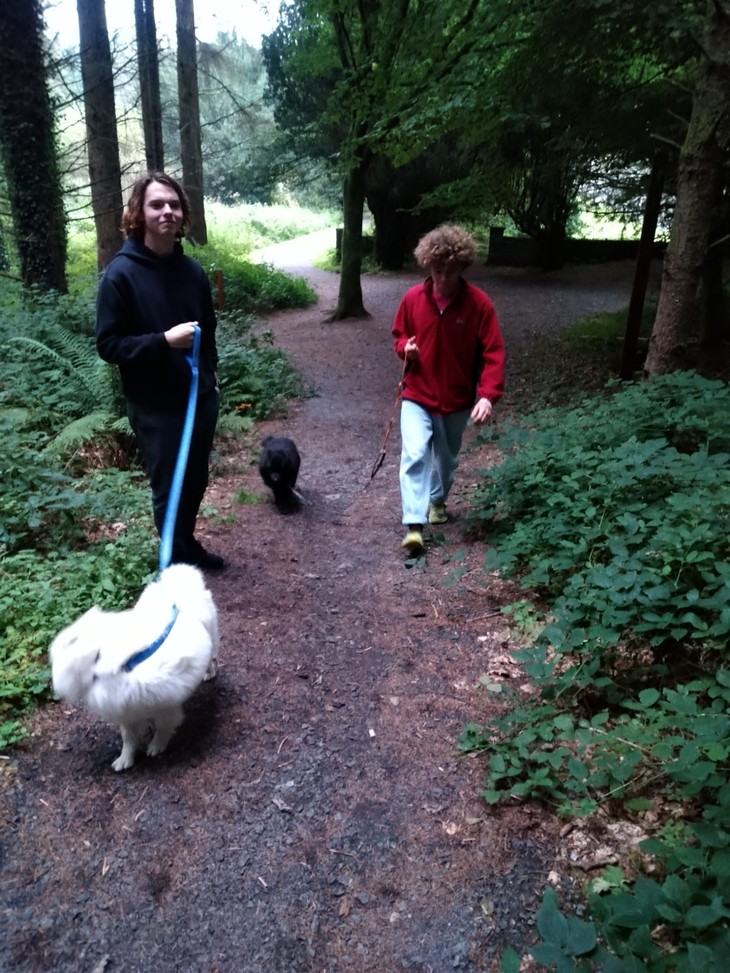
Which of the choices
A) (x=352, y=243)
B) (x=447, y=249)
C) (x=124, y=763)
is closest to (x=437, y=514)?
(x=447, y=249)

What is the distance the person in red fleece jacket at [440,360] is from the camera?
4234 mm

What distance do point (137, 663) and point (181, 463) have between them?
113 cm

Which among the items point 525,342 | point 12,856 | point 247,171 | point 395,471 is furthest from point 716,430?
point 247,171

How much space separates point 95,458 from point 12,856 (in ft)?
14.1

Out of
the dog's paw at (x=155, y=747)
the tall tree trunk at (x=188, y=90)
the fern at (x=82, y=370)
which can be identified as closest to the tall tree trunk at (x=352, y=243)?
the tall tree trunk at (x=188, y=90)

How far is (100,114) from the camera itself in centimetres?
1145

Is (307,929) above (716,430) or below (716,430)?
below

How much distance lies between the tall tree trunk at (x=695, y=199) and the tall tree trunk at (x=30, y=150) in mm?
8560

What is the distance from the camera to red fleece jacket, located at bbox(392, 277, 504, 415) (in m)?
4.39

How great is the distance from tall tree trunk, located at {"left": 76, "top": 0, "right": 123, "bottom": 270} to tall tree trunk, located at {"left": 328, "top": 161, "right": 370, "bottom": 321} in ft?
15.7

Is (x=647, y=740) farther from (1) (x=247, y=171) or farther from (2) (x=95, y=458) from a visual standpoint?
(1) (x=247, y=171)

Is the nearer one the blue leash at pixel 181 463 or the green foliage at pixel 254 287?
the blue leash at pixel 181 463

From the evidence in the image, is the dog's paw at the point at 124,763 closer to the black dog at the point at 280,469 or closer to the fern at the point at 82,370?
the black dog at the point at 280,469

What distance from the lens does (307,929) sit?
6.84ft
